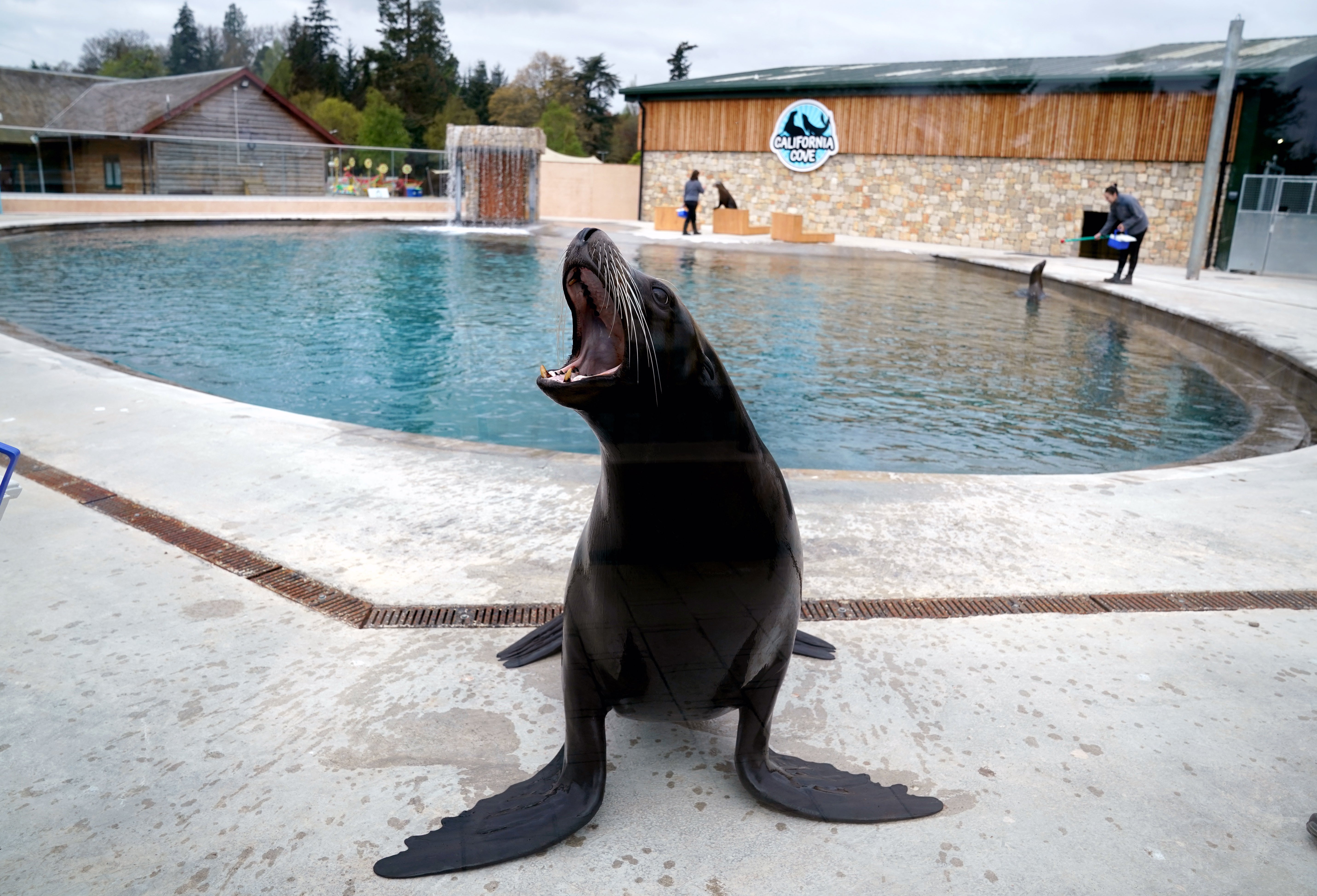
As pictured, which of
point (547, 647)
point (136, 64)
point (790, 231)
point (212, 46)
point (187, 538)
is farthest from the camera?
point (790, 231)

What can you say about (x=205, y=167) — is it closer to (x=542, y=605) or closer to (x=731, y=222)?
(x=731, y=222)

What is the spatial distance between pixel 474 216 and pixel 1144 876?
76.1ft

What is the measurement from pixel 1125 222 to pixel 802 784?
15302 millimetres

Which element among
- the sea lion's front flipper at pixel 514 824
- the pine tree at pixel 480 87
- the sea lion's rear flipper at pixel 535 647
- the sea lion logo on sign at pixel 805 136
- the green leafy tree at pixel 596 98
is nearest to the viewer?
the sea lion's front flipper at pixel 514 824

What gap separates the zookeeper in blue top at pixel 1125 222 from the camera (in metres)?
14.3

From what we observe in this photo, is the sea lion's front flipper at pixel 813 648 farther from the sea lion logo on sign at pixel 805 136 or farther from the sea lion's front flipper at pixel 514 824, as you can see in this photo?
the sea lion logo on sign at pixel 805 136

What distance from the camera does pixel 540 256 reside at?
7746mm

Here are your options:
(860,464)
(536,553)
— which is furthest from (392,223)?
(536,553)

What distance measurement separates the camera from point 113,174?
19.3 metres

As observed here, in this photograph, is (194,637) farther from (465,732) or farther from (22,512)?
(22,512)

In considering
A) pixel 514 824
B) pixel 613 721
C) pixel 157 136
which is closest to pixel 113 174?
pixel 157 136

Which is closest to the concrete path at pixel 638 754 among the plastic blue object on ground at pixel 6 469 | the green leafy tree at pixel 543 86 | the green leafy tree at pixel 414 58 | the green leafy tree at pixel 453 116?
the plastic blue object on ground at pixel 6 469

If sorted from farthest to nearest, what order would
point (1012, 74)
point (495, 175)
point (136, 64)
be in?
point (495, 175) → point (1012, 74) → point (136, 64)

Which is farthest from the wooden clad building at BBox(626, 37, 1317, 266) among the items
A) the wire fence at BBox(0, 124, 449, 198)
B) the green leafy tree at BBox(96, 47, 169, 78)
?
the green leafy tree at BBox(96, 47, 169, 78)
